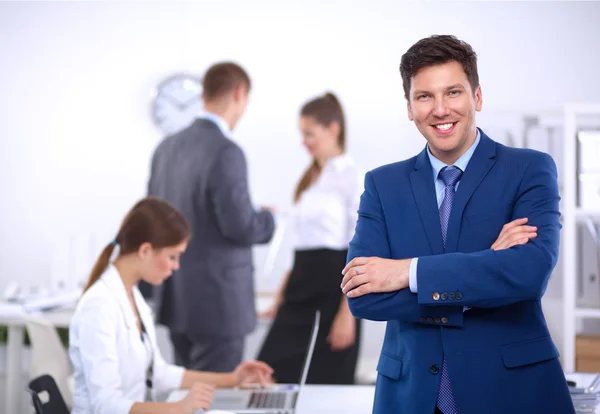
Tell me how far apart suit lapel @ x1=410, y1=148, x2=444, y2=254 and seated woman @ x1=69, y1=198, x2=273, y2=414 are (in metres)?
0.70

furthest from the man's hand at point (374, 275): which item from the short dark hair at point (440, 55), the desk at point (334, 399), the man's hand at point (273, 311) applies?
the man's hand at point (273, 311)

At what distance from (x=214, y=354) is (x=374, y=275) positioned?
180 cm

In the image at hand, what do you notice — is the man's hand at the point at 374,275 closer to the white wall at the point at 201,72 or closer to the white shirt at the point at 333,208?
the white shirt at the point at 333,208

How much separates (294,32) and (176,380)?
9.78 ft

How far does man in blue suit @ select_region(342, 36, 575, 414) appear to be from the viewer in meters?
1.33

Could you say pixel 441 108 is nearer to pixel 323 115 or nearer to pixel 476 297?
pixel 476 297

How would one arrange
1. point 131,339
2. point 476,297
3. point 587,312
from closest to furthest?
1. point 476,297
2. point 131,339
3. point 587,312

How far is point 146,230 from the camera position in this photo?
2234 millimetres

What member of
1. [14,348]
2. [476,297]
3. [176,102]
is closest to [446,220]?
[476,297]

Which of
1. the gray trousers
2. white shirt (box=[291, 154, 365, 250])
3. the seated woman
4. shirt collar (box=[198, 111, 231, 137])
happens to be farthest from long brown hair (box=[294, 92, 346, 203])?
the seated woman

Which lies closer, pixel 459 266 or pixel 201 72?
pixel 459 266

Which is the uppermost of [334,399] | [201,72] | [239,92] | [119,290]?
[201,72]

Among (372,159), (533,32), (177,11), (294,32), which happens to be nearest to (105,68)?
(177,11)

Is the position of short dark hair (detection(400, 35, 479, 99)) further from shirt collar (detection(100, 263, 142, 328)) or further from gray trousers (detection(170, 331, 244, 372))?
gray trousers (detection(170, 331, 244, 372))
